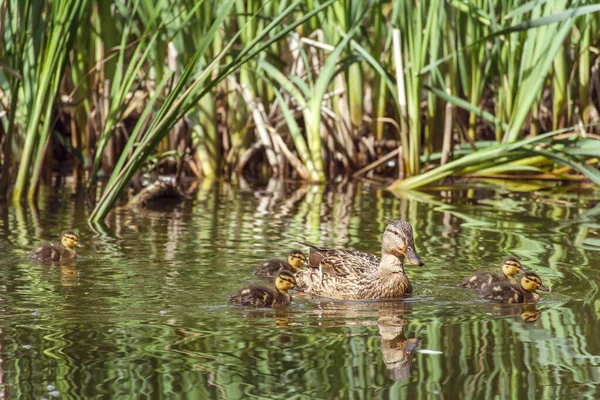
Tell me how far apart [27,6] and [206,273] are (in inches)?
103

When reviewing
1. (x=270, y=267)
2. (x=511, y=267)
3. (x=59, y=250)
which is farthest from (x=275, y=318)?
(x=59, y=250)

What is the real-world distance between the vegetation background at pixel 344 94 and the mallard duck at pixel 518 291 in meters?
3.58

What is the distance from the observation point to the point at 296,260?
7047 millimetres

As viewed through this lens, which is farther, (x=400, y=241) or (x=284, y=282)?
(x=400, y=241)

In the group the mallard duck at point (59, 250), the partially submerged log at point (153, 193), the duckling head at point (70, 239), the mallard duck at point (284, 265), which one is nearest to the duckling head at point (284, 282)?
the mallard duck at point (284, 265)

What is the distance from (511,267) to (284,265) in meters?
1.29

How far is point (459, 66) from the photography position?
11188mm

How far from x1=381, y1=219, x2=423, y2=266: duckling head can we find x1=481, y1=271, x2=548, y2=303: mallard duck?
0.46 meters

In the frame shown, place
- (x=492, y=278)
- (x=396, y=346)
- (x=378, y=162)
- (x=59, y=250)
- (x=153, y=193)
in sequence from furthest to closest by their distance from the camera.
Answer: (x=378, y=162)
(x=153, y=193)
(x=59, y=250)
(x=492, y=278)
(x=396, y=346)

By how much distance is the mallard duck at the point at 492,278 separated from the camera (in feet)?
20.6

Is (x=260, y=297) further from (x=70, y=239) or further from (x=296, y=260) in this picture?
(x=70, y=239)

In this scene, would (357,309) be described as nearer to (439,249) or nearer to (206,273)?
(206,273)

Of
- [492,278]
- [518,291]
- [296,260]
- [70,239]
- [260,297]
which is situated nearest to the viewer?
[260,297]

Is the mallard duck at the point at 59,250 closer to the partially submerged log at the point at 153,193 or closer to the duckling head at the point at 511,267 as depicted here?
the duckling head at the point at 511,267
